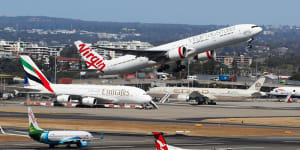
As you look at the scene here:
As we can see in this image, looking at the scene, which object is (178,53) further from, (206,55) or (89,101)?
(89,101)

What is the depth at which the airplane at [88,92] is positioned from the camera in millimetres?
82312

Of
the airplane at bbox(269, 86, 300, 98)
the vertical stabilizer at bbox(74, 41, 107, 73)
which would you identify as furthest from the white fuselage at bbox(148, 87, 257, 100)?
the airplane at bbox(269, 86, 300, 98)

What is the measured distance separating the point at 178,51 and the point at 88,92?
60.5 feet

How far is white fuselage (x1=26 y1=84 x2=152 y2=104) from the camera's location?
269ft

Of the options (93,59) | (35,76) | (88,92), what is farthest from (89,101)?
(35,76)

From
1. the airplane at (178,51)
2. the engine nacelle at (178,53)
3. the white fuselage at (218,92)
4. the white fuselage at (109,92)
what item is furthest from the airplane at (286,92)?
the engine nacelle at (178,53)

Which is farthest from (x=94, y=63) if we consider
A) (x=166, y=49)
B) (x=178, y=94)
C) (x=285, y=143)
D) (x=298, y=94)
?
(x=298, y=94)

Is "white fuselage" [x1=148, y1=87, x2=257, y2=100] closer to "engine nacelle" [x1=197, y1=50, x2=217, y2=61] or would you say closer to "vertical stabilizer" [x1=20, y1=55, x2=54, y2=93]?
"engine nacelle" [x1=197, y1=50, x2=217, y2=61]

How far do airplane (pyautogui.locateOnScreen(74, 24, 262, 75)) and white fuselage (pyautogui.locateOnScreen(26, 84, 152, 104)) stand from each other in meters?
2.72

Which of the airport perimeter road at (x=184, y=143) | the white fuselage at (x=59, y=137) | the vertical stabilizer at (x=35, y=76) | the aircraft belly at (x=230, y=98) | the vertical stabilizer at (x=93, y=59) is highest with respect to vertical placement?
the vertical stabilizer at (x=93, y=59)

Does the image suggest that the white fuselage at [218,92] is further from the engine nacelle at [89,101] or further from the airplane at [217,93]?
the engine nacelle at [89,101]

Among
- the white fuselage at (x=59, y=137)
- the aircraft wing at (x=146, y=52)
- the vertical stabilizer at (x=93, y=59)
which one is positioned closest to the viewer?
the white fuselage at (x=59, y=137)

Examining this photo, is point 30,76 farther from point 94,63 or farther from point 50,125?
point 50,125

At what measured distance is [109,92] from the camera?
8438 centimetres
